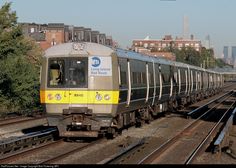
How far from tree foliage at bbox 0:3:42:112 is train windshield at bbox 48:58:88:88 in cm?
1278

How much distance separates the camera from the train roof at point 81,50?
52.6ft

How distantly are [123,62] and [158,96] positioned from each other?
6798mm

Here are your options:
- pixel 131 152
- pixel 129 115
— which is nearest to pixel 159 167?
pixel 131 152

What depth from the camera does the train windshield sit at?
52.3ft

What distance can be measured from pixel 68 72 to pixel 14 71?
14.7 metres

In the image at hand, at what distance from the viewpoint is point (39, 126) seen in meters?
21.5

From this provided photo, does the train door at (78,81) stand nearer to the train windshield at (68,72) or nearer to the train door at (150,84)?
the train windshield at (68,72)

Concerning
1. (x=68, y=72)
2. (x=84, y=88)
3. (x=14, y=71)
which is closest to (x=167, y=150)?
(x=84, y=88)

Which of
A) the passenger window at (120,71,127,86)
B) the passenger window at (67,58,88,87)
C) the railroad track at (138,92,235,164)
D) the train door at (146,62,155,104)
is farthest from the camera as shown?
the train door at (146,62,155,104)

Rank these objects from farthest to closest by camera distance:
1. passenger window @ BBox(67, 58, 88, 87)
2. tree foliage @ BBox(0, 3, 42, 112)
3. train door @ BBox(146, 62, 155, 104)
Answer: tree foliage @ BBox(0, 3, 42, 112) < train door @ BBox(146, 62, 155, 104) < passenger window @ BBox(67, 58, 88, 87)

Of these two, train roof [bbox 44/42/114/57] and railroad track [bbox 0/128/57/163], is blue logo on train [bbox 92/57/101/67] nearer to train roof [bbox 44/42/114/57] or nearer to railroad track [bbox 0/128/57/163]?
train roof [bbox 44/42/114/57]

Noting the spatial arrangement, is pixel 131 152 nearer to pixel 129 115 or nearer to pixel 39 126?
pixel 129 115

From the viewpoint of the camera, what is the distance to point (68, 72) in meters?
16.0

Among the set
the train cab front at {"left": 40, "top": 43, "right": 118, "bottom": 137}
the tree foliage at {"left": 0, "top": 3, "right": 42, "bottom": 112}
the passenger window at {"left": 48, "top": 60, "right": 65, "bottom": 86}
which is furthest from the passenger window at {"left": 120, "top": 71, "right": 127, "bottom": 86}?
the tree foliage at {"left": 0, "top": 3, "right": 42, "bottom": 112}
